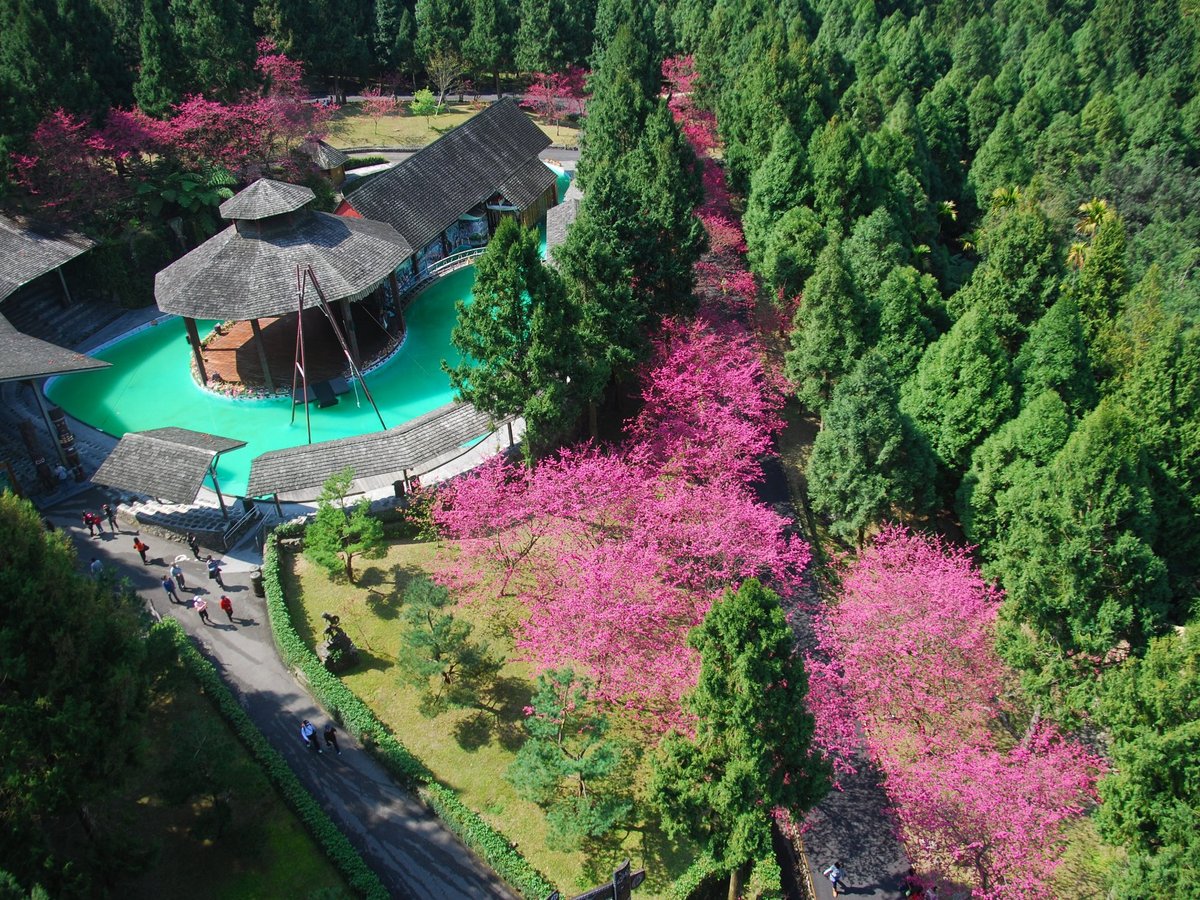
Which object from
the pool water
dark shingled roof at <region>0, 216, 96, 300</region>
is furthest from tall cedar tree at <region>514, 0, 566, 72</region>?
dark shingled roof at <region>0, 216, 96, 300</region>

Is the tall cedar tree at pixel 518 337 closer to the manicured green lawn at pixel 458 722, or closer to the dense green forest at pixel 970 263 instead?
the dense green forest at pixel 970 263

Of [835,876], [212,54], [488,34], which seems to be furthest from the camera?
[488,34]

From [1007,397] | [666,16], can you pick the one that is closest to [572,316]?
[1007,397]

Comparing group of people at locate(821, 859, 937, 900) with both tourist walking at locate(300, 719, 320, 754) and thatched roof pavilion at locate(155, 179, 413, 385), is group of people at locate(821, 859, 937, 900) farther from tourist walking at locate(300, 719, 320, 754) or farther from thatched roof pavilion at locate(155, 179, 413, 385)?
thatched roof pavilion at locate(155, 179, 413, 385)

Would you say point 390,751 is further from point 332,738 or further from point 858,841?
point 858,841

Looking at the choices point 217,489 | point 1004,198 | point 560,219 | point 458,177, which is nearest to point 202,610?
point 217,489

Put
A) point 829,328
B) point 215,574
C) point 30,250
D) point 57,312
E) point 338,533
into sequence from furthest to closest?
point 57,312 → point 30,250 → point 829,328 → point 338,533 → point 215,574

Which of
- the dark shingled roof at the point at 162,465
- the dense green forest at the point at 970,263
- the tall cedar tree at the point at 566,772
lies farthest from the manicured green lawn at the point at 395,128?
the tall cedar tree at the point at 566,772
